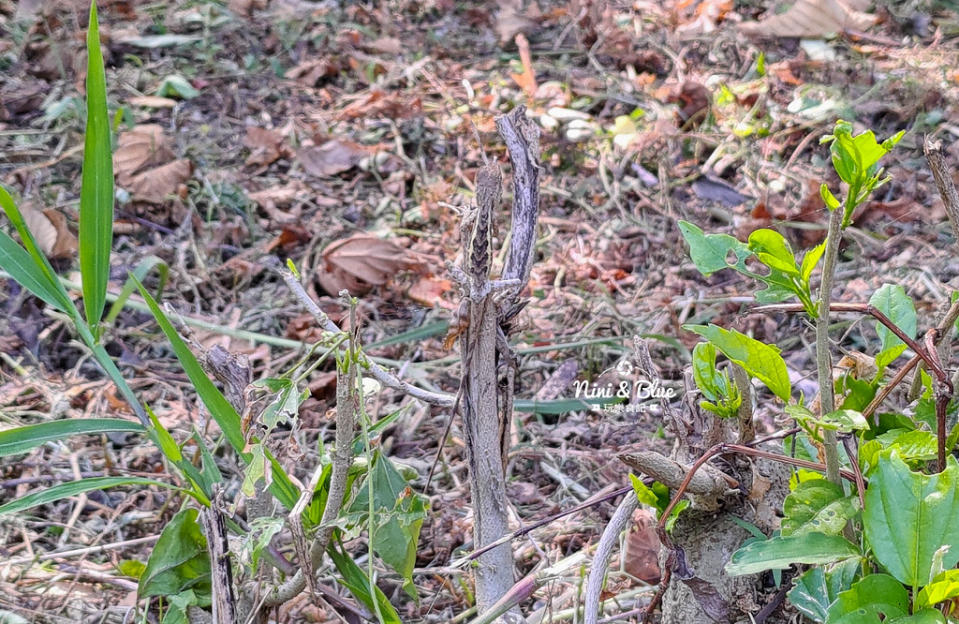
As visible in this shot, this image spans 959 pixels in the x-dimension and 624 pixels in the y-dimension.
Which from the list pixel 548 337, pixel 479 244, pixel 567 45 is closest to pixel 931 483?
pixel 479 244

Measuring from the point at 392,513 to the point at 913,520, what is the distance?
1.78 ft

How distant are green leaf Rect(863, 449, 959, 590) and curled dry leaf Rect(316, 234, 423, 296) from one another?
57.6 inches

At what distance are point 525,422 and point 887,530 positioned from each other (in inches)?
38.3

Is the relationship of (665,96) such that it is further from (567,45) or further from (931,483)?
(931,483)

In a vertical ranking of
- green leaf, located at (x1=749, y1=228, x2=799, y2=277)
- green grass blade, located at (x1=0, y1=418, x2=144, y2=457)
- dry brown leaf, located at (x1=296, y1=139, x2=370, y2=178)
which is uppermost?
green leaf, located at (x1=749, y1=228, x2=799, y2=277)

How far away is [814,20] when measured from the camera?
2.88 meters

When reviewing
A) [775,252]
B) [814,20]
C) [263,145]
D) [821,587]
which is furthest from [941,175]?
[814,20]

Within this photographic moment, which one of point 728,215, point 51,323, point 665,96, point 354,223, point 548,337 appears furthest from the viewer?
point 665,96

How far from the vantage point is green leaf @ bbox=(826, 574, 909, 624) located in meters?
0.78

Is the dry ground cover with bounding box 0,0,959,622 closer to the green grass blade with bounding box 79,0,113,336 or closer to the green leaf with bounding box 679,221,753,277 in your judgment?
the green grass blade with bounding box 79,0,113,336

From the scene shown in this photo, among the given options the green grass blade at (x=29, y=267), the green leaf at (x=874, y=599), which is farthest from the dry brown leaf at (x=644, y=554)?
the green grass blade at (x=29, y=267)

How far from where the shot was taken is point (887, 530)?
77 cm

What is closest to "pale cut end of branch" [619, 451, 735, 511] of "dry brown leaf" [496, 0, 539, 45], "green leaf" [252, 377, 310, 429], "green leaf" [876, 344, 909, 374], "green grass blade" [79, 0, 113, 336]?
"green leaf" [876, 344, 909, 374]

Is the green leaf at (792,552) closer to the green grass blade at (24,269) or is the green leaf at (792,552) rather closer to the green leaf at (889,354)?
the green leaf at (889,354)
